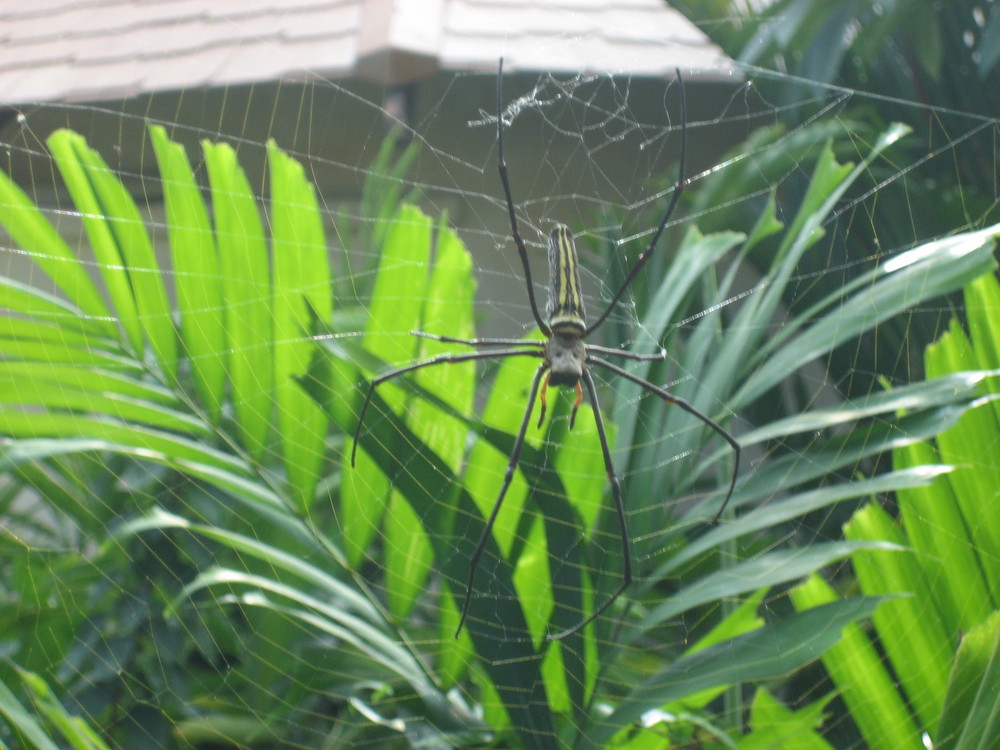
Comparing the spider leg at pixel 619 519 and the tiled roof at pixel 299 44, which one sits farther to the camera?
the tiled roof at pixel 299 44

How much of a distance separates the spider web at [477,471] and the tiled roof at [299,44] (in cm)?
9

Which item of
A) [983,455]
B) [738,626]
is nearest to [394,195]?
[738,626]

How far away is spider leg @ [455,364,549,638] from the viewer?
1.09 m

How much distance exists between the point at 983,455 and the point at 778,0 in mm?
1252

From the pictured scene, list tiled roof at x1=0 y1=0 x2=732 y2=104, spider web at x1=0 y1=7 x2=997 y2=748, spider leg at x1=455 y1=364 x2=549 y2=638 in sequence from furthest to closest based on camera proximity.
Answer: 1. tiled roof at x1=0 y1=0 x2=732 y2=104
2. spider web at x1=0 y1=7 x2=997 y2=748
3. spider leg at x1=455 y1=364 x2=549 y2=638

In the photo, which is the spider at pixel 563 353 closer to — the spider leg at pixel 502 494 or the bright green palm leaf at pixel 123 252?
the spider leg at pixel 502 494

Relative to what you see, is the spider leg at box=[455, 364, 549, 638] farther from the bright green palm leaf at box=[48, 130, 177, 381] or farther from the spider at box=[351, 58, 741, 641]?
the bright green palm leaf at box=[48, 130, 177, 381]

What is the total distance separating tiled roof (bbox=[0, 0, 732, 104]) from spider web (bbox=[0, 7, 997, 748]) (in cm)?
9

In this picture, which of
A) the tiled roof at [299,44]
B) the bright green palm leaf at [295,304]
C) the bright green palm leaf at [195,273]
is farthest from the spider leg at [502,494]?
the tiled roof at [299,44]

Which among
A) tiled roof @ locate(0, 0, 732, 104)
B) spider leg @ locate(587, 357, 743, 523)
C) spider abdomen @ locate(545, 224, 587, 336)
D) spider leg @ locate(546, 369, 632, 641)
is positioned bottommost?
spider leg @ locate(546, 369, 632, 641)

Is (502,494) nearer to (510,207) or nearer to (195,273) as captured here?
(510,207)

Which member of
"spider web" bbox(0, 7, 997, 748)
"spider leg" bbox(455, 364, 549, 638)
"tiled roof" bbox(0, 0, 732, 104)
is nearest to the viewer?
"spider leg" bbox(455, 364, 549, 638)

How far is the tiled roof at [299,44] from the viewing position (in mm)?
2174

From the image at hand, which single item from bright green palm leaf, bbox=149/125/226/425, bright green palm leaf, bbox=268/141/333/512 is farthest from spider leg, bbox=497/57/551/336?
bright green palm leaf, bbox=149/125/226/425
